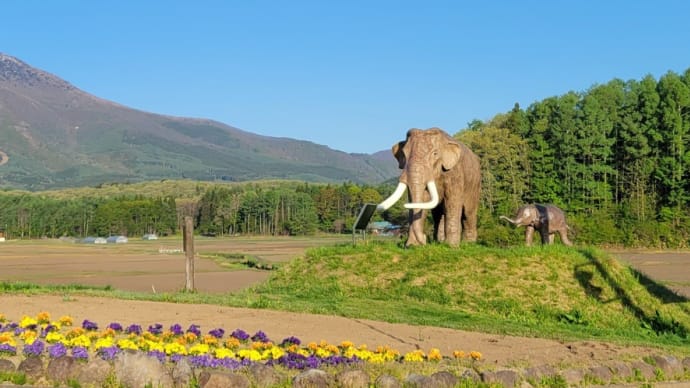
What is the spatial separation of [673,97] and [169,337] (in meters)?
61.3

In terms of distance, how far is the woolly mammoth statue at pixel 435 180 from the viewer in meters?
20.1

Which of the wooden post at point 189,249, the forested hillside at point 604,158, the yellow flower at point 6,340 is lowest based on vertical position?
the yellow flower at point 6,340

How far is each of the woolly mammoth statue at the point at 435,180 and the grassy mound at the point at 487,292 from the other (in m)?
0.85

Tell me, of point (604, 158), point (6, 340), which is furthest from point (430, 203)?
point (604, 158)

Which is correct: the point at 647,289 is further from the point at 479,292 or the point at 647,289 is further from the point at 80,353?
the point at 80,353

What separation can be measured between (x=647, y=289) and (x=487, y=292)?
14.4ft

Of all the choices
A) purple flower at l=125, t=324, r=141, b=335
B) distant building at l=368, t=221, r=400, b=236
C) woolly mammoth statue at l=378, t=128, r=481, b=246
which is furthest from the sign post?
distant building at l=368, t=221, r=400, b=236

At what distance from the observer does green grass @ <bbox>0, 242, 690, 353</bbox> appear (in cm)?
1620

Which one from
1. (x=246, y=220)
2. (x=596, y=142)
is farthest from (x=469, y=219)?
(x=246, y=220)

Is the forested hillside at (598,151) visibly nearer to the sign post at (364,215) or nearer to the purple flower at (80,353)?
the sign post at (364,215)

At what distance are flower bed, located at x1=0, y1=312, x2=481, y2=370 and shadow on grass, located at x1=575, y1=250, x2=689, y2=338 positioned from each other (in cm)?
768

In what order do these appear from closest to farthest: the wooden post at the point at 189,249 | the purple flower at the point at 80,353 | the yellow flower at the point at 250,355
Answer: the purple flower at the point at 80,353
the yellow flower at the point at 250,355
the wooden post at the point at 189,249

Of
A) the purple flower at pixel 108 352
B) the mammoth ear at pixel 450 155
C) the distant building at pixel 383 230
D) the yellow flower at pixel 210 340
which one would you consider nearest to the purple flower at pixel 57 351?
the purple flower at pixel 108 352

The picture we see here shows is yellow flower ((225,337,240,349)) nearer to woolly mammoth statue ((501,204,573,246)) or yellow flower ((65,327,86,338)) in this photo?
yellow flower ((65,327,86,338))
